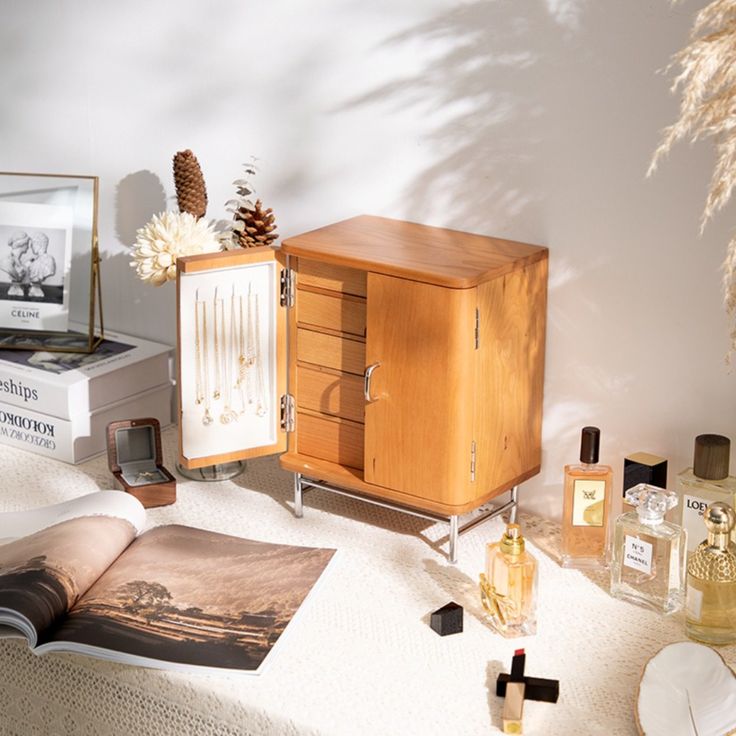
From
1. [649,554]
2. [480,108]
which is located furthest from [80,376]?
[649,554]

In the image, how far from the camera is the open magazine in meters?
1.38

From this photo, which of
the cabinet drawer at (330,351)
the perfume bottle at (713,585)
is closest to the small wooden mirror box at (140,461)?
the cabinet drawer at (330,351)

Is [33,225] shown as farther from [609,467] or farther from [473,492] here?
[609,467]

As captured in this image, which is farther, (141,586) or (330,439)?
(330,439)

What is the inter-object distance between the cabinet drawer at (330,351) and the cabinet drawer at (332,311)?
A: 0.02 meters

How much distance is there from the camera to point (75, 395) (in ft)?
6.30

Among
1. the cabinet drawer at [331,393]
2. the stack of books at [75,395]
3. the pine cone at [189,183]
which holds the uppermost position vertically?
the pine cone at [189,183]

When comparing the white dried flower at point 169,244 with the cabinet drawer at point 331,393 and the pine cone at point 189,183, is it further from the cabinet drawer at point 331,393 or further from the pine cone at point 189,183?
the cabinet drawer at point 331,393

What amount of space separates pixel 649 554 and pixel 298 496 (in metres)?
0.51

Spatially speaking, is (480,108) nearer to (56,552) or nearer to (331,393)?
(331,393)

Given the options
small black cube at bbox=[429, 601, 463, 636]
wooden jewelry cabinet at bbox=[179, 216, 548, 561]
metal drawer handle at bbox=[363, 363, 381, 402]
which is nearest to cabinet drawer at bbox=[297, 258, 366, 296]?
wooden jewelry cabinet at bbox=[179, 216, 548, 561]

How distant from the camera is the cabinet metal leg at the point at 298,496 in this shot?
5.73ft

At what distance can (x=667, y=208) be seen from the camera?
1.56 meters

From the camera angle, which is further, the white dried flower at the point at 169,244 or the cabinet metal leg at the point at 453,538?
the white dried flower at the point at 169,244
